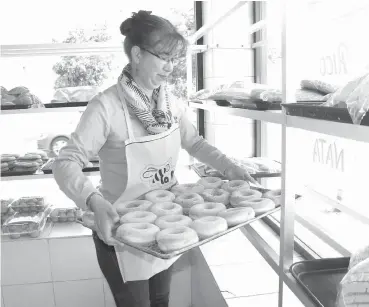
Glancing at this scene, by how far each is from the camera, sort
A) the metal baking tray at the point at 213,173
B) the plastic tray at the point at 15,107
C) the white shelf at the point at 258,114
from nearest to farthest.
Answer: the white shelf at the point at 258,114
the metal baking tray at the point at 213,173
the plastic tray at the point at 15,107

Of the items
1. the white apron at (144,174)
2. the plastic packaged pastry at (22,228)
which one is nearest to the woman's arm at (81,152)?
the white apron at (144,174)

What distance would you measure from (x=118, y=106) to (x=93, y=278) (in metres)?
1.57

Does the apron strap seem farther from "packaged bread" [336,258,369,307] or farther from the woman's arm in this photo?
"packaged bread" [336,258,369,307]

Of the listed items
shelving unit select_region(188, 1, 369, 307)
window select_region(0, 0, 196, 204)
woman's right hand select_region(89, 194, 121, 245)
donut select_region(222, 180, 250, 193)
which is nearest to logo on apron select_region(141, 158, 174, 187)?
donut select_region(222, 180, 250, 193)

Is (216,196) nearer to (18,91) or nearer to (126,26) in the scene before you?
(126,26)

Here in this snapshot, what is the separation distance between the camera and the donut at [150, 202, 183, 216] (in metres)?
1.42

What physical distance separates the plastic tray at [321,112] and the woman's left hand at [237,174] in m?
0.69

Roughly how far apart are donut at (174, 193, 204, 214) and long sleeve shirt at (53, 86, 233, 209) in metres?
0.24

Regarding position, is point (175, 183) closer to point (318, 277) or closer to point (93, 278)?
point (318, 277)

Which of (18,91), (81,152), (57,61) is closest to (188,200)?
(81,152)

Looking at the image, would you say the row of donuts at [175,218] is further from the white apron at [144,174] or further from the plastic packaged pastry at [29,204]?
the plastic packaged pastry at [29,204]

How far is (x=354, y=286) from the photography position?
0.74 metres

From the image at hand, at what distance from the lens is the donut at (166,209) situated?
1.42m

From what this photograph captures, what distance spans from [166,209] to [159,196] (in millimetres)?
133
